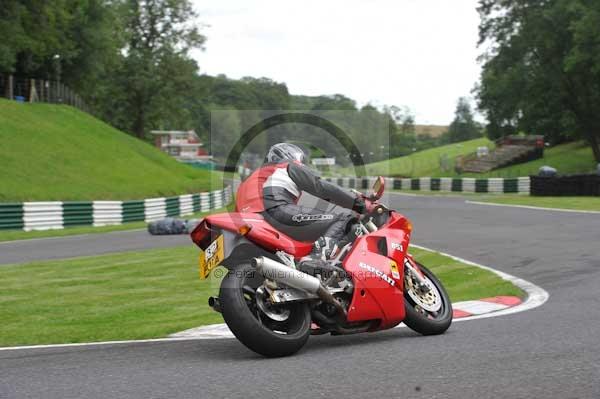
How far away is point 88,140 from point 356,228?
4234cm

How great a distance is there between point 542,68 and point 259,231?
53477 mm

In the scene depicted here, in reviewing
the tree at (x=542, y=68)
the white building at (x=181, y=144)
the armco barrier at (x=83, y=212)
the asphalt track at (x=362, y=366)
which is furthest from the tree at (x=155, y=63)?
the asphalt track at (x=362, y=366)

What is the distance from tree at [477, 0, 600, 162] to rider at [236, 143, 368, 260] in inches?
1783

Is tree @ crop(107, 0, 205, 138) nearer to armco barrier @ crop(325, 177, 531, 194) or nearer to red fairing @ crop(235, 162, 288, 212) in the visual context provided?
armco barrier @ crop(325, 177, 531, 194)

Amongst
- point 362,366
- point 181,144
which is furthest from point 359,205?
point 181,144

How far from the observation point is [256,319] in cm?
589

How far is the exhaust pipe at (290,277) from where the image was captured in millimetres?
6000

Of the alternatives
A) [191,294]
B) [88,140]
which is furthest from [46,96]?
[191,294]

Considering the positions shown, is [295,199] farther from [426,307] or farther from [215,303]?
[426,307]

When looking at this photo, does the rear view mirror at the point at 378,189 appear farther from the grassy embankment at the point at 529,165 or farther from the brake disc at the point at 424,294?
the grassy embankment at the point at 529,165

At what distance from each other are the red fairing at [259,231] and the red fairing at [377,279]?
506 millimetres

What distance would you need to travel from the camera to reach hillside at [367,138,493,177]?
6941cm

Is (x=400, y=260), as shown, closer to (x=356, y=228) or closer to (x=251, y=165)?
(x=356, y=228)

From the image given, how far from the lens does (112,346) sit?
6.72 meters
